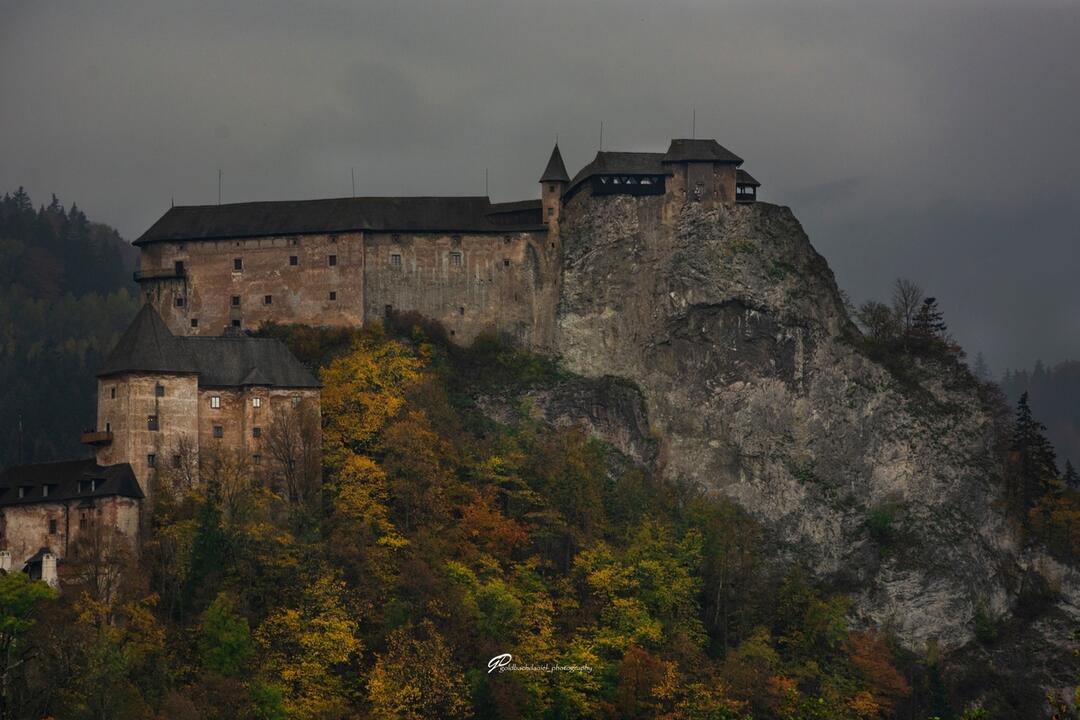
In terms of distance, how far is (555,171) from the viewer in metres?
93.4

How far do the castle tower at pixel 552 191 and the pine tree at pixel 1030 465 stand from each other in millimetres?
23293

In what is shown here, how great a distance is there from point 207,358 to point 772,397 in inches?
1014

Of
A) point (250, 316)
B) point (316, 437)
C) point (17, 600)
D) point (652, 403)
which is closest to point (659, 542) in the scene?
point (652, 403)

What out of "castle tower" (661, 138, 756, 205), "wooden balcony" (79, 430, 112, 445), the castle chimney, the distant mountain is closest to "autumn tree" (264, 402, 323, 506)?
"wooden balcony" (79, 430, 112, 445)

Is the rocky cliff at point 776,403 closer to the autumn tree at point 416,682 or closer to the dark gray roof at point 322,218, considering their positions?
the dark gray roof at point 322,218

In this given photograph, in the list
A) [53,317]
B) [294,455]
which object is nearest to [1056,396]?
[53,317]

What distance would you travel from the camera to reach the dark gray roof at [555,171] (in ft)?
305

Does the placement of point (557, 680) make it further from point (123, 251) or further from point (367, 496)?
point (123, 251)

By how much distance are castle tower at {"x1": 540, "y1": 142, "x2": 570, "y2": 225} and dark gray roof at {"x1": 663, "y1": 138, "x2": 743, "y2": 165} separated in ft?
16.4

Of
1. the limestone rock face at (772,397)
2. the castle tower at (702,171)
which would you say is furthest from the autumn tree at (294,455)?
the castle tower at (702,171)

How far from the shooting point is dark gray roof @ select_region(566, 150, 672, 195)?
91.1 m

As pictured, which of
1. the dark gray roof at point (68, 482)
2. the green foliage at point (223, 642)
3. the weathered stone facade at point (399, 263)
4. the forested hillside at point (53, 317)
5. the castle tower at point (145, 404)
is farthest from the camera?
the forested hillside at point (53, 317)

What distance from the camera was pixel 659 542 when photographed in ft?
277

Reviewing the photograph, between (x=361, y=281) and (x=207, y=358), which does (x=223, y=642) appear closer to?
(x=207, y=358)
